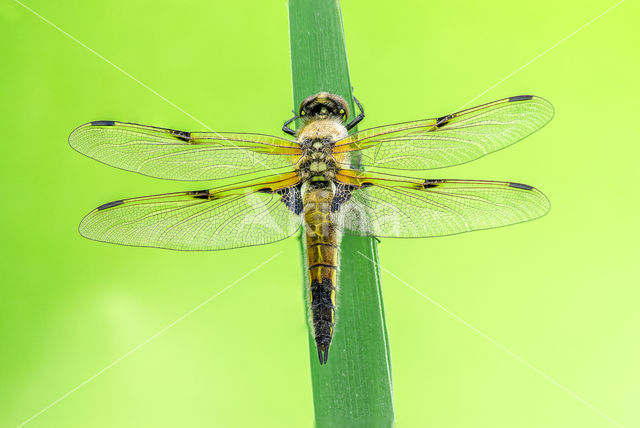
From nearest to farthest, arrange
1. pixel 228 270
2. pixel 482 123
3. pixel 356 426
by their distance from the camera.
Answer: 1. pixel 356 426
2. pixel 482 123
3. pixel 228 270

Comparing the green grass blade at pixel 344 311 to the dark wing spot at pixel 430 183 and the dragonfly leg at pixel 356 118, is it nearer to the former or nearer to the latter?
the dragonfly leg at pixel 356 118

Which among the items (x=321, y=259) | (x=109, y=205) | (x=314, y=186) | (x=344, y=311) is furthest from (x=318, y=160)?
(x=109, y=205)

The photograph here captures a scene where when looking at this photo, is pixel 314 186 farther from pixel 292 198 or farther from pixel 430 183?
pixel 430 183

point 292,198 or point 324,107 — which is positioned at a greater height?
point 324,107

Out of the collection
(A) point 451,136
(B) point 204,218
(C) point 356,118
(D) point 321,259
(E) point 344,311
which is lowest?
(E) point 344,311

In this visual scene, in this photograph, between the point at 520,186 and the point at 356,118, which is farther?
the point at 356,118

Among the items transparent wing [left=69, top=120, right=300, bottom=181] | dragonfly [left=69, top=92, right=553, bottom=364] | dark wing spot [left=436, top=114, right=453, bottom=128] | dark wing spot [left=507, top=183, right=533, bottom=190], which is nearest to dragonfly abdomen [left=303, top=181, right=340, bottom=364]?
dragonfly [left=69, top=92, right=553, bottom=364]

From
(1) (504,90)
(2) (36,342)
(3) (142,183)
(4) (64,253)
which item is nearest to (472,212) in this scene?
(1) (504,90)

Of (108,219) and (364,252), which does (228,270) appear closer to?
(108,219)
